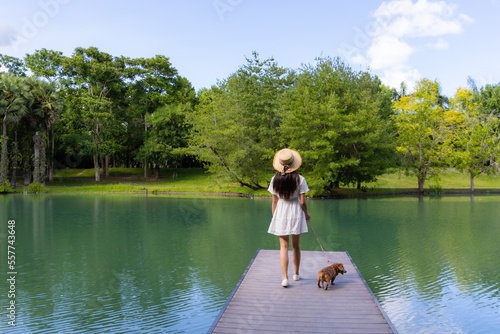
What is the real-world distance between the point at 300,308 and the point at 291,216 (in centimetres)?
133

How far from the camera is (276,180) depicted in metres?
6.01

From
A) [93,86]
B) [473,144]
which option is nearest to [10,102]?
[93,86]

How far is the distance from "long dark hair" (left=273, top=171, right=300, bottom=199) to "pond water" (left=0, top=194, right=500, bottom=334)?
5.15ft

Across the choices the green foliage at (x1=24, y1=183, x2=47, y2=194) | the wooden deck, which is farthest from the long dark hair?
the green foliage at (x1=24, y1=183, x2=47, y2=194)

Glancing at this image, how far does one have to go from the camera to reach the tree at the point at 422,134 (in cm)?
3438

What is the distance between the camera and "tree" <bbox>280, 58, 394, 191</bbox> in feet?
91.0

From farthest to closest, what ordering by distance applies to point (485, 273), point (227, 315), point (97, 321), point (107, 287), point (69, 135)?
1. point (69, 135)
2. point (485, 273)
3. point (107, 287)
4. point (97, 321)
5. point (227, 315)

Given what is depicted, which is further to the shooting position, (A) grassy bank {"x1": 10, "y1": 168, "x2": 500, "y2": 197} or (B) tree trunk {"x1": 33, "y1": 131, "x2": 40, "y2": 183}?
(A) grassy bank {"x1": 10, "y1": 168, "x2": 500, "y2": 197}

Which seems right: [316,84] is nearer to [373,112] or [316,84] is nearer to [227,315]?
[373,112]

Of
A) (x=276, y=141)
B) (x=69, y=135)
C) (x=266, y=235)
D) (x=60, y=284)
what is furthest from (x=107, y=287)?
(x=69, y=135)

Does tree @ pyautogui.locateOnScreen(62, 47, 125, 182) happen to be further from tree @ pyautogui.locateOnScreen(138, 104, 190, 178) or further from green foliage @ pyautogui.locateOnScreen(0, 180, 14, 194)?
green foliage @ pyautogui.locateOnScreen(0, 180, 14, 194)

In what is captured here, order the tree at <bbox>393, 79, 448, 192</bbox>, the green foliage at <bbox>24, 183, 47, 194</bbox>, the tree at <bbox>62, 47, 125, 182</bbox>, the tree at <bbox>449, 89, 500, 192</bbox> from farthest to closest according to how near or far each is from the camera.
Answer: the tree at <bbox>62, 47, 125, 182</bbox>, the tree at <bbox>449, 89, 500, 192</bbox>, the tree at <bbox>393, 79, 448, 192</bbox>, the green foliage at <bbox>24, 183, 47, 194</bbox>

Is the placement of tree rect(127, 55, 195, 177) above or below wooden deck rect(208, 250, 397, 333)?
above

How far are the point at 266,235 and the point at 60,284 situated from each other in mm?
6873
